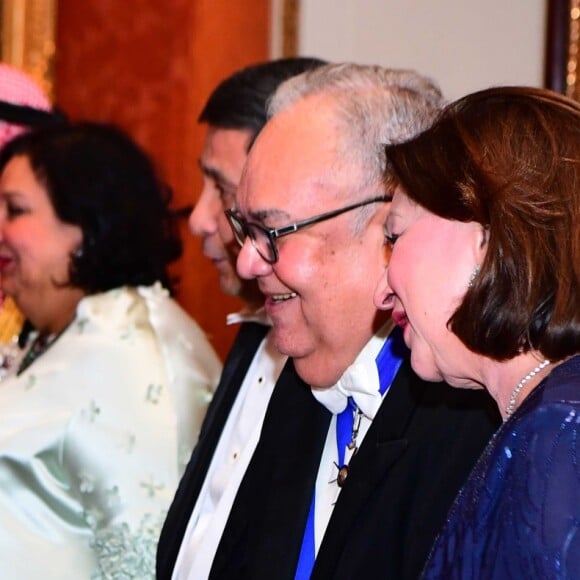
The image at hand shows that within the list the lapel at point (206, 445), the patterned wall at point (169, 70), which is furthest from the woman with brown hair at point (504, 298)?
the patterned wall at point (169, 70)

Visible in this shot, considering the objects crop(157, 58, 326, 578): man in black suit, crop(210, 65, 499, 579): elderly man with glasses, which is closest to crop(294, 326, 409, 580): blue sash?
crop(210, 65, 499, 579): elderly man with glasses

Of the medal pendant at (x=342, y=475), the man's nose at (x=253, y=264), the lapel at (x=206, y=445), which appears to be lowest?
the lapel at (x=206, y=445)

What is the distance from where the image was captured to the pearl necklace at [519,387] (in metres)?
1.32

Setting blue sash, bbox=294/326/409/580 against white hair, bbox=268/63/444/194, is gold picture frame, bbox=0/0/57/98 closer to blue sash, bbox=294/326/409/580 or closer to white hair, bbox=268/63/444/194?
white hair, bbox=268/63/444/194

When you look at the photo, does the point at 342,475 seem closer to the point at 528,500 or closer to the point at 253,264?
the point at 253,264

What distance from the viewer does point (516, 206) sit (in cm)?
130

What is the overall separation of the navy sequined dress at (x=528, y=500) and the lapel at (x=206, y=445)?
101 centimetres

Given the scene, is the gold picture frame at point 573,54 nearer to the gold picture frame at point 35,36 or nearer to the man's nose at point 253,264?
the man's nose at point 253,264

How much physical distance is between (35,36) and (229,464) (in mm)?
2026

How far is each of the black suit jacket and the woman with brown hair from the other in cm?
20

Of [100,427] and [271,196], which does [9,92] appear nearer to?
[100,427]

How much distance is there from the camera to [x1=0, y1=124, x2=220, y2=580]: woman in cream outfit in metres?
2.40

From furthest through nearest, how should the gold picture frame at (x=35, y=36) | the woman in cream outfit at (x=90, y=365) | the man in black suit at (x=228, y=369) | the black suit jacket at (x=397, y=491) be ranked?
the gold picture frame at (x=35, y=36) < the woman in cream outfit at (x=90, y=365) < the man in black suit at (x=228, y=369) < the black suit jacket at (x=397, y=491)

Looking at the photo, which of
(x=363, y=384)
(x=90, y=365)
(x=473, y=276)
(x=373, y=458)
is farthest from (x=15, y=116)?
(x=473, y=276)
